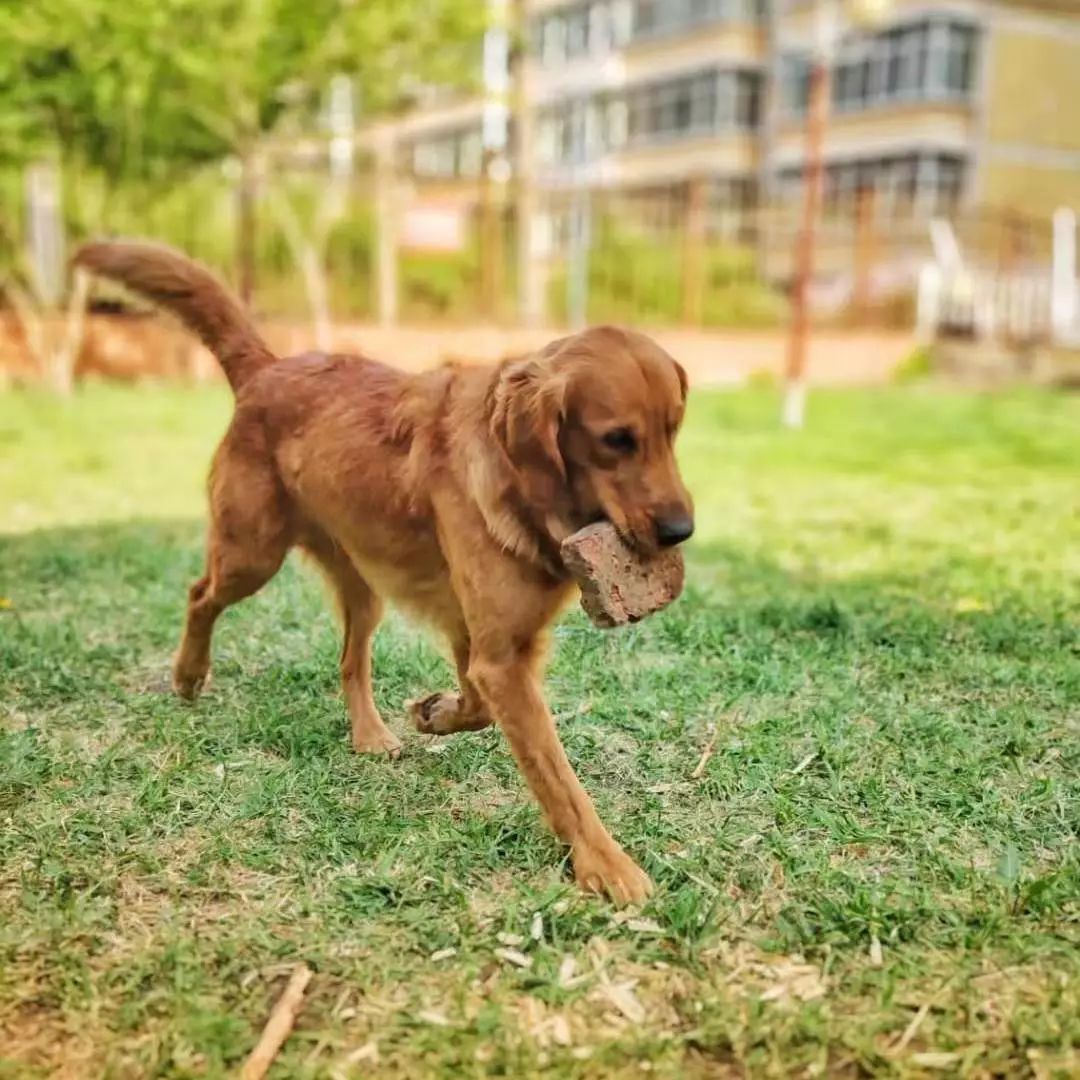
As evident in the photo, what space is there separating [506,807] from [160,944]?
1.05 m

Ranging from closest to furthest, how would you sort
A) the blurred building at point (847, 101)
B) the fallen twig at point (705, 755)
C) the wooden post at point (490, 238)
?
the fallen twig at point (705, 755) → the wooden post at point (490, 238) → the blurred building at point (847, 101)

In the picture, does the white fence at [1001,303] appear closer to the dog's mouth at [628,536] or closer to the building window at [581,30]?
the dog's mouth at [628,536]

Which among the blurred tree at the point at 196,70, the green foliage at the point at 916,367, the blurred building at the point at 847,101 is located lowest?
the green foliage at the point at 916,367

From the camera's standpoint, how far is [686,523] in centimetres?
285

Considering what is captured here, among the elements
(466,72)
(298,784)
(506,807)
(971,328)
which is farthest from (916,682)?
(971,328)

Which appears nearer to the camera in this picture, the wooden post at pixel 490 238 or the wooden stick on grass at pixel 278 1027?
the wooden stick on grass at pixel 278 1027

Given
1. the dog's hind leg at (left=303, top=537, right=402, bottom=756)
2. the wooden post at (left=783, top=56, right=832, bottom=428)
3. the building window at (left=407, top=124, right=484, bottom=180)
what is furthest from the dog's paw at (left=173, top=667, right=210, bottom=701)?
the building window at (left=407, top=124, right=484, bottom=180)

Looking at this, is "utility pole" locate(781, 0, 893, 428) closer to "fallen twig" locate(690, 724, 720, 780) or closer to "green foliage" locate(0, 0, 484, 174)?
"green foliage" locate(0, 0, 484, 174)

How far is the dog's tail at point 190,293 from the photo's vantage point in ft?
13.4

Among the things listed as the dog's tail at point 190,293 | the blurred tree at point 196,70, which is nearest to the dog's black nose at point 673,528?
the dog's tail at point 190,293

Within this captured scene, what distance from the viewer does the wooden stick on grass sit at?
7.33ft

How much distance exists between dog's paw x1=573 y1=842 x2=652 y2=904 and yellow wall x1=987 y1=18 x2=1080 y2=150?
36.6m

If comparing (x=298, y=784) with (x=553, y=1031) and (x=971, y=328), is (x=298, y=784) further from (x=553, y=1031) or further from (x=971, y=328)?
(x=971, y=328)

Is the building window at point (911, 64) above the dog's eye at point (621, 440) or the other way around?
above
